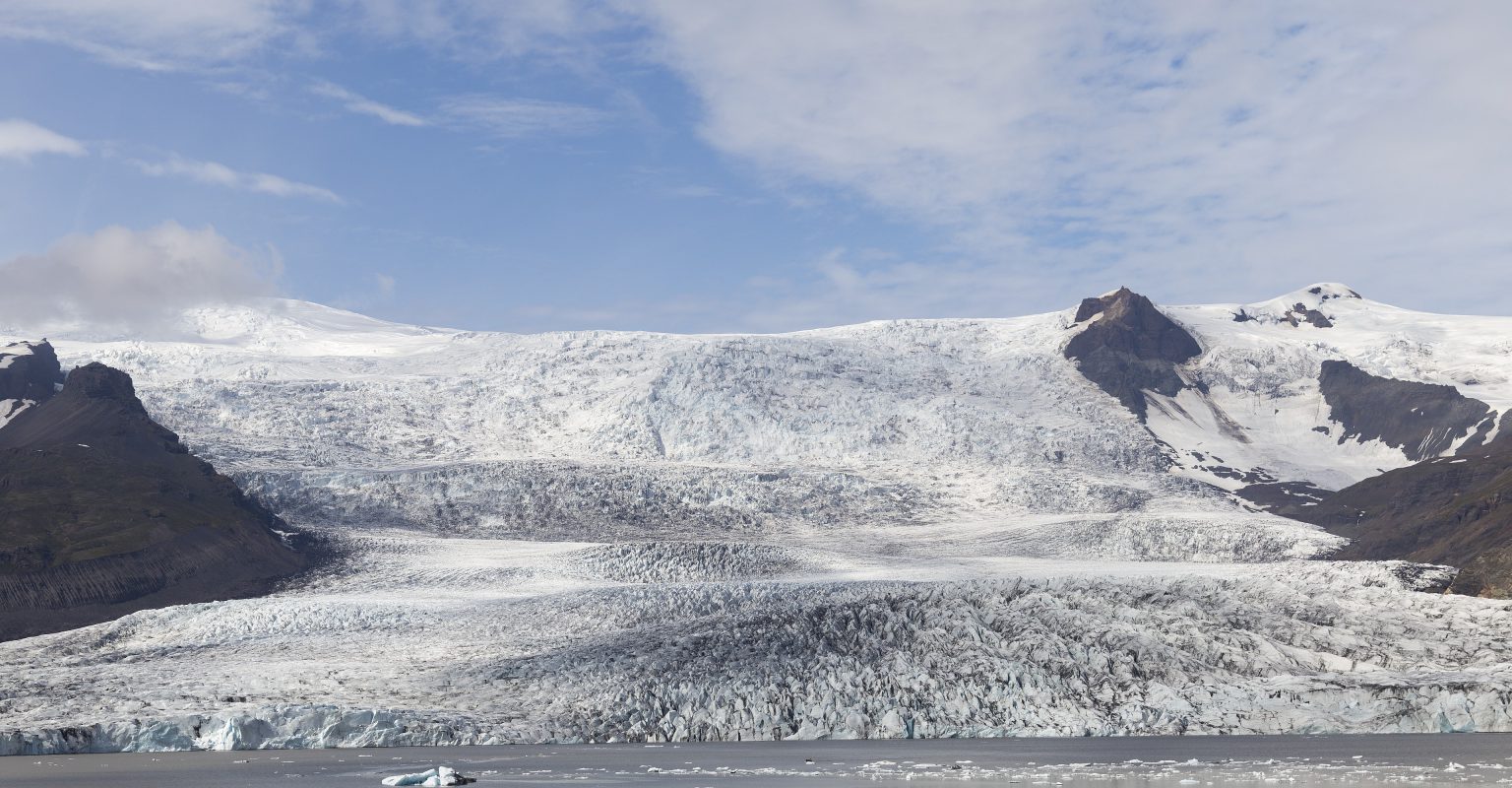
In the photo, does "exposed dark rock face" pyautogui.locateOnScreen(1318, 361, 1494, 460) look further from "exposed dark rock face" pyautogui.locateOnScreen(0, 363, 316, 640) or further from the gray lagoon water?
the gray lagoon water

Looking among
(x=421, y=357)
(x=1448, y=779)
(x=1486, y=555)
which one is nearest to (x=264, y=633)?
(x=1448, y=779)

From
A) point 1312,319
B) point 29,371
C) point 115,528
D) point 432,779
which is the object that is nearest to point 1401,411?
point 1312,319

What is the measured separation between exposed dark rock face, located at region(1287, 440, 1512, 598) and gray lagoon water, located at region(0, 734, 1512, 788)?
34659 mm

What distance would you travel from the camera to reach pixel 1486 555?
81250 mm

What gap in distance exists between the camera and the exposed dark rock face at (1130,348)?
168125 millimetres

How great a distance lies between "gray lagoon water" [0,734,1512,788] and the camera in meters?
37.1

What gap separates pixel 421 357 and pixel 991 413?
6670 centimetres

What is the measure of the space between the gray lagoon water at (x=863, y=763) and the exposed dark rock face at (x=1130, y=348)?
388 ft

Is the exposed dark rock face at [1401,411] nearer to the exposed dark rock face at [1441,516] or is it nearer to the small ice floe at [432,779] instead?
the exposed dark rock face at [1441,516]

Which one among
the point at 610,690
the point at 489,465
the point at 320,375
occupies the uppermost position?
the point at 320,375

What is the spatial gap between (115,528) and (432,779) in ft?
213

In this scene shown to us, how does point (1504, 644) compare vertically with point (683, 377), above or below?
below

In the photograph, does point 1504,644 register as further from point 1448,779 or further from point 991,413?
point 991,413

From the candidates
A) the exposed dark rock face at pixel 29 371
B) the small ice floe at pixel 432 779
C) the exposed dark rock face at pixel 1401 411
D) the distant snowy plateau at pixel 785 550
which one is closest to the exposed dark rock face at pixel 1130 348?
the distant snowy plateau at pixel 785 550
